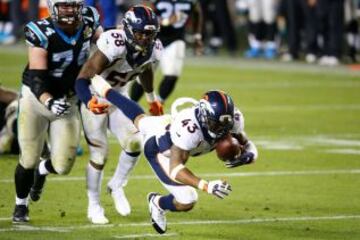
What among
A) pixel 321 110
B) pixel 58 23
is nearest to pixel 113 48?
pixel 58 23

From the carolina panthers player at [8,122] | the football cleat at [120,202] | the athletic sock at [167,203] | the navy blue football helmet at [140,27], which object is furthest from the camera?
the carolina panthers player at [8,122]

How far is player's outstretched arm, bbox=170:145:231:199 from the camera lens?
7.14m

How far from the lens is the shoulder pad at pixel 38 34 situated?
26.7ft

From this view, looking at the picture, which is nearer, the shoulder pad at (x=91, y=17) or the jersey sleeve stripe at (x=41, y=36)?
the jersey sleeve stripe at (x=41, y=36)

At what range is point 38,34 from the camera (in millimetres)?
8133

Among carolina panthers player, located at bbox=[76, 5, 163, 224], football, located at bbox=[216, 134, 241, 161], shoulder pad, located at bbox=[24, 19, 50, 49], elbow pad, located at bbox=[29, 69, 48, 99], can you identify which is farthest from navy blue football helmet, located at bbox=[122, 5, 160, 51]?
football, located at bbox=[216, 134, 241, 161]

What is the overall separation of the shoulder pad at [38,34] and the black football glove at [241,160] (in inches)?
61.1

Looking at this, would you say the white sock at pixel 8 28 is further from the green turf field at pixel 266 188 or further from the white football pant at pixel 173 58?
the white football pant at pixel 173 58

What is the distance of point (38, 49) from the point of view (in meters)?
8.12

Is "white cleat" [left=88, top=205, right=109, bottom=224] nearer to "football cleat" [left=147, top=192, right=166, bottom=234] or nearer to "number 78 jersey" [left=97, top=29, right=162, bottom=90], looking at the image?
"football cleat" [left=147, top=192, right=166, bottom=234]

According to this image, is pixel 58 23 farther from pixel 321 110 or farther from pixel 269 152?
pixel 321 110

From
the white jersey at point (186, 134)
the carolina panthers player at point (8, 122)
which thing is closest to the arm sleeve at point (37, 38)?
the white jersey at point (186, 134)

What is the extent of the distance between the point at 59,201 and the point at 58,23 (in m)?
1.58

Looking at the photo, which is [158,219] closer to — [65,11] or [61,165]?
[61,165]
